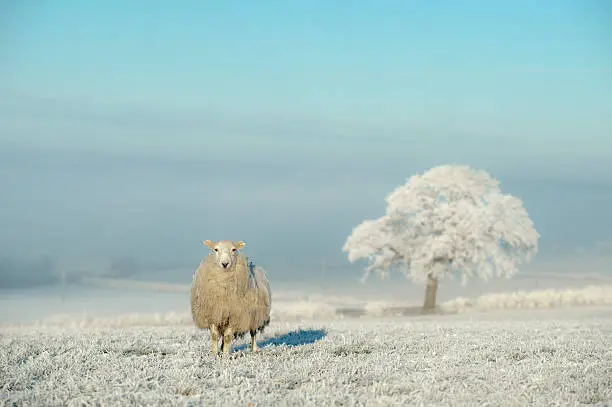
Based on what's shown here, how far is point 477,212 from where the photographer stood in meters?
36.9

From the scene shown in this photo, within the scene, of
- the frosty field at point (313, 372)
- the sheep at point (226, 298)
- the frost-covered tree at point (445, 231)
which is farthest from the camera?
the frost-covered tree at point (445, 231)

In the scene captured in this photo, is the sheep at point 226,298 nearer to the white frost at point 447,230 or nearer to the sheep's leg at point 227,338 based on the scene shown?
the sheep's leg at point 227,338

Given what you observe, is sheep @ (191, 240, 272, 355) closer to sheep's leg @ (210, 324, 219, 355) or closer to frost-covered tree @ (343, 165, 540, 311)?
sheep's leg @ (210, 324, 219, 355)

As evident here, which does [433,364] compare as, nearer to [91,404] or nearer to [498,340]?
[498,340]

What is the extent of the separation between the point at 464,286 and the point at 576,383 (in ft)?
90.0

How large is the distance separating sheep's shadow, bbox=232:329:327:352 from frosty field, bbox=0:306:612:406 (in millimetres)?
190

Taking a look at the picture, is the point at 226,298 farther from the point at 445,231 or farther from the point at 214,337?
the point at 445,231

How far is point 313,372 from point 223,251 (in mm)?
3190

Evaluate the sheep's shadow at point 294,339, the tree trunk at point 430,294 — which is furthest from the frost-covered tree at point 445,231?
the sheep's shadow at point 294,339

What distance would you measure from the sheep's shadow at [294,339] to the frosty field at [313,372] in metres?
0.19

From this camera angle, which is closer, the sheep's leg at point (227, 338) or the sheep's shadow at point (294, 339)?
the sheep's leg at point (227, 338)

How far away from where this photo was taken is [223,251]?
1395 cm

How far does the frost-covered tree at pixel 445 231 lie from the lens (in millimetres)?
37156

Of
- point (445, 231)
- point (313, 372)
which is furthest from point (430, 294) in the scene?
point (313, 372)
